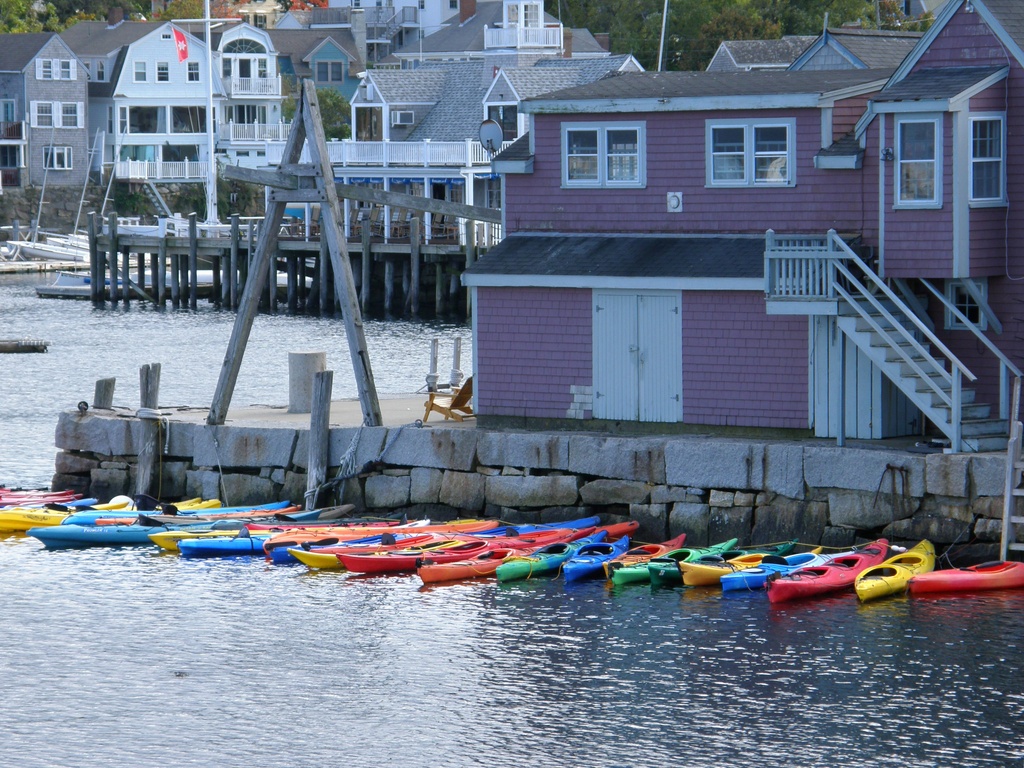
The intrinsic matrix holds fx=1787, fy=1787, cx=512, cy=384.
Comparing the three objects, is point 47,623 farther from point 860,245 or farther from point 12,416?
point 12,416

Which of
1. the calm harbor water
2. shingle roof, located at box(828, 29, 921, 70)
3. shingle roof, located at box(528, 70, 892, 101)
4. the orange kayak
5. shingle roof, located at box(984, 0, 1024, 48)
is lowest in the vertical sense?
the calm harbor water

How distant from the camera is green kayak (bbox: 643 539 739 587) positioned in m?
21.9

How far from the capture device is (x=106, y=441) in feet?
90.6

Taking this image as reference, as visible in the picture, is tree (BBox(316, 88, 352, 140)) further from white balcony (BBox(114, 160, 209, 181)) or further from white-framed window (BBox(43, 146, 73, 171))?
white-framed window (BBox(43, 146, 73, 171))

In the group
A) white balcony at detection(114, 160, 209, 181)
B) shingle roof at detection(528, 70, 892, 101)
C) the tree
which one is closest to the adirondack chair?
shingle roof at detection(528, 70, 892, 101)

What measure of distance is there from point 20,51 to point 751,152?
85.5m

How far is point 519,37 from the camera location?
80188 mm

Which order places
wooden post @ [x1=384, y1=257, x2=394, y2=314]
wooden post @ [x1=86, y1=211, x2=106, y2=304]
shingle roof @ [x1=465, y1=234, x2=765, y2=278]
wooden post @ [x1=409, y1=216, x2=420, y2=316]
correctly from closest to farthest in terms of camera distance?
shingle roof @ [x1=465, y1=234, x2=765, y2=278] < wooden post @ [x1=409, y1=216, x2=420, y2=316] < wooden post @ [x1=384, y1=257, x2=394, y2=314] < wooden post @ [x1=86, y1=211, x2=106, y2=304]

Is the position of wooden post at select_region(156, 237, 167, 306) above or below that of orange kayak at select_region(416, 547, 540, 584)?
above

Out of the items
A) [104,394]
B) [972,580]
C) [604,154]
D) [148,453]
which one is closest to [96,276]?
[104,394]

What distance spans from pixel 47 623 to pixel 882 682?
1010 centimetres

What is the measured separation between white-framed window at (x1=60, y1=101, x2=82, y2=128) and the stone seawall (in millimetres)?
79221

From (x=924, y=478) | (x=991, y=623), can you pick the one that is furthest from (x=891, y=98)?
(x=991, y=623)

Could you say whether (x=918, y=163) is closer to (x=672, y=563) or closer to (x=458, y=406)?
(x=672, y=563)
